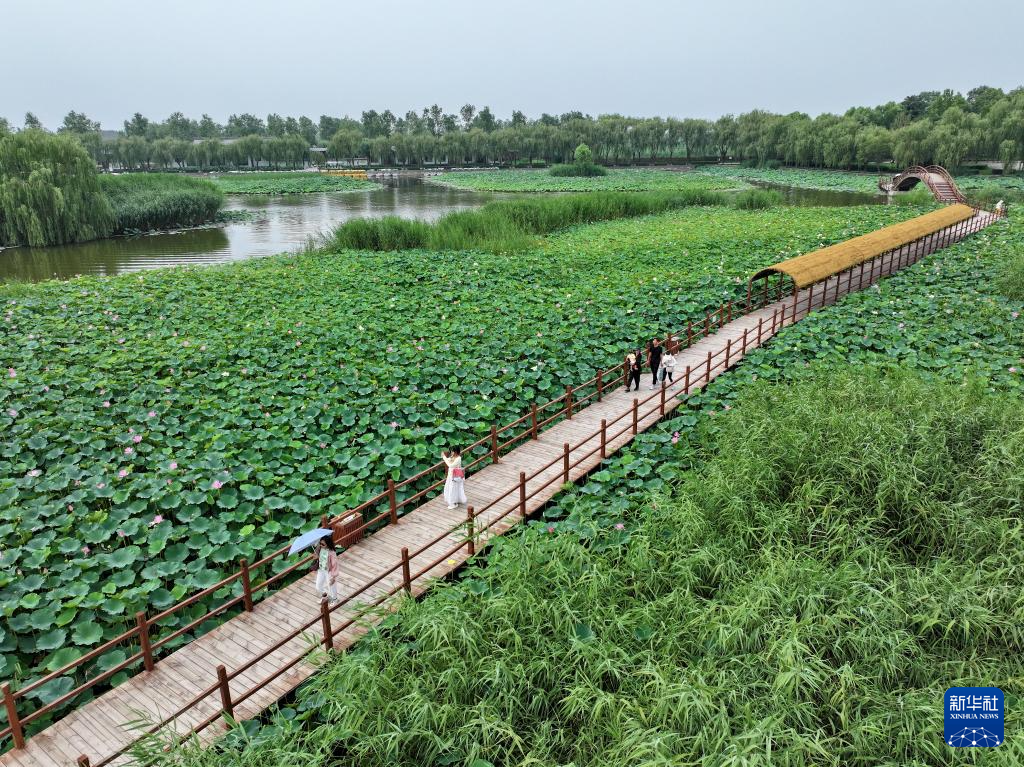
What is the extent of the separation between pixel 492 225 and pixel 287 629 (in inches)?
858

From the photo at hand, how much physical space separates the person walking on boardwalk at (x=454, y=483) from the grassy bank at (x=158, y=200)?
32.7m

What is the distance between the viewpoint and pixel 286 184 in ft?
219

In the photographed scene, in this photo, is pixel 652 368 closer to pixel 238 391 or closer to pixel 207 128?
pixel 238 391

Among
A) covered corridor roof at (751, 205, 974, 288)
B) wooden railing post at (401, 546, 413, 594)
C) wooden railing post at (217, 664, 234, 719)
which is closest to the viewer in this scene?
wooden railing post at (217, 664, 234, 719)

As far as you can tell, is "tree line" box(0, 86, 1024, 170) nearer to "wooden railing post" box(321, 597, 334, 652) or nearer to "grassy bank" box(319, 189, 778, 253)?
"grassy bank" box(319, 189, 778, 253)

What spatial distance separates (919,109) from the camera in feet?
284

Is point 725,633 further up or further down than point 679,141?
further down

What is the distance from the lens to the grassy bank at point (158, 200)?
110ft

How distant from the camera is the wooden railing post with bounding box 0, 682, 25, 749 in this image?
4.15 metres

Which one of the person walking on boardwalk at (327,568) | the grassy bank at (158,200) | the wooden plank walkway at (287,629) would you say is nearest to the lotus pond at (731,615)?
the wooden plank walkway at (287,629)

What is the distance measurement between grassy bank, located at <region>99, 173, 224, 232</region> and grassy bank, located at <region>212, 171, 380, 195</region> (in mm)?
22606

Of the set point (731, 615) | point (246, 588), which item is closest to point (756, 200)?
point (731, 615)

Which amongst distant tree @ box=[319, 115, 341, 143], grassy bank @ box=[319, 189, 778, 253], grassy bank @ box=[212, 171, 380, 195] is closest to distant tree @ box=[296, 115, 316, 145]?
distant tree @ box=[319, 115, 341, 143]

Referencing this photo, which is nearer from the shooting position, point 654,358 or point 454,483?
point 454,483
